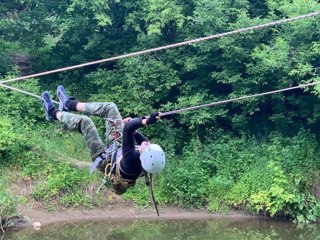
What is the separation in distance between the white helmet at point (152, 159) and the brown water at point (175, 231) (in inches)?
243

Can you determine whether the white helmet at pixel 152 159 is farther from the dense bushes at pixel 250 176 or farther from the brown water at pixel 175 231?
the dense bushes at pixel 250 176

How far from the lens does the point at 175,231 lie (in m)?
13.6

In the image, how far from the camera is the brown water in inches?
511

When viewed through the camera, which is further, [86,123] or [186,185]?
[186,185]

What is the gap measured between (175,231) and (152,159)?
695 cm

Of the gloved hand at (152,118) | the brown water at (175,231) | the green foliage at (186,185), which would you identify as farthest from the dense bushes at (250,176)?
the gloved hand at (152,118)

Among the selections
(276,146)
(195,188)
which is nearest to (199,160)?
(195,188)

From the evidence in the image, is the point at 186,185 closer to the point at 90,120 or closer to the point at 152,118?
the point at 90,120

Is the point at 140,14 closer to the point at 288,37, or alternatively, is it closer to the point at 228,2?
the point at 228,2

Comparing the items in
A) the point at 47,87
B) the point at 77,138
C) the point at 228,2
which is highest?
the point at 228,2

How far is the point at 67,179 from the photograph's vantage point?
1447cm

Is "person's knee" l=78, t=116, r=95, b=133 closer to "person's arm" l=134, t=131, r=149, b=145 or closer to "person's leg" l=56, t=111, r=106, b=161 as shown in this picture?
"person's leg" l=56, t=111, r=106, b=161

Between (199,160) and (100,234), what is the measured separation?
333 centimetres

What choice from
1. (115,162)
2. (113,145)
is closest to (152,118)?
(115,162)
